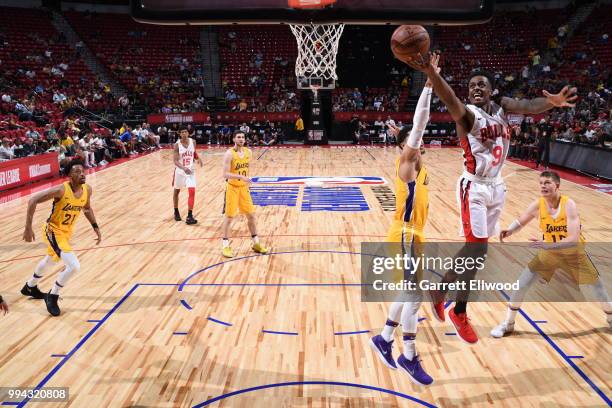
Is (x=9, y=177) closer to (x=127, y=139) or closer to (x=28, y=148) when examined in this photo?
(x=28, y=148)

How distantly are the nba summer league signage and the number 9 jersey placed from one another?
8696mm

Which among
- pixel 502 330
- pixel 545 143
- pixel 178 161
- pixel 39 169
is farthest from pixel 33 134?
pixel 545 143

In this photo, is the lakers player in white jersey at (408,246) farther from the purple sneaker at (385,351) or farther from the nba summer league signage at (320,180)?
the nba summer league signage at (320,180)

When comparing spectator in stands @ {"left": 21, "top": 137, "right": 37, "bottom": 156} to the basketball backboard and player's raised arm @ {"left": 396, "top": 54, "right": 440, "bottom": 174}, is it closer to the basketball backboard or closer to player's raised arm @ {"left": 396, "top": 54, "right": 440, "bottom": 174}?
the basketball backboard

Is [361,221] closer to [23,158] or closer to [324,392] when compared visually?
[324,392]

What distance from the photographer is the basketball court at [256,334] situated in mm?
3873

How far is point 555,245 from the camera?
4.52m

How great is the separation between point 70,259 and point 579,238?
5046 millimetres

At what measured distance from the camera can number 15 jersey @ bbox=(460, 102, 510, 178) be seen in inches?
131

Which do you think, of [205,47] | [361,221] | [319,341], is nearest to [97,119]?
[205,47]

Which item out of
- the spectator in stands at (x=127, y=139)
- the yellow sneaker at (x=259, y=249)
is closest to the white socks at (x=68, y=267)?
the yellow sneaker at (x=259, y=249)

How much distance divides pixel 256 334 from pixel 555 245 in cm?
291

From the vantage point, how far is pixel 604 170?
14.1 metres

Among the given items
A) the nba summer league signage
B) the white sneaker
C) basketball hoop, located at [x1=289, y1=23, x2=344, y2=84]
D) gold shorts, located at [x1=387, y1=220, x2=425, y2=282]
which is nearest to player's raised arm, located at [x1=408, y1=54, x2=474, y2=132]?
Answer: gold shorts, located at [x1=387, y1=220, x2=425, y2=282]
